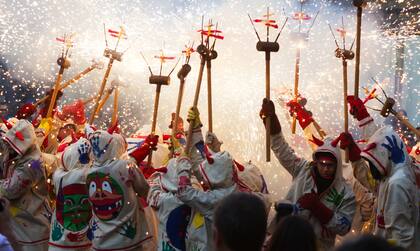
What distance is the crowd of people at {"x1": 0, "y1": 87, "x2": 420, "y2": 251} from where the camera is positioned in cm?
500

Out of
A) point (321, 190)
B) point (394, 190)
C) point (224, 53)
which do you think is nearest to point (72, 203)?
point (321, 190)

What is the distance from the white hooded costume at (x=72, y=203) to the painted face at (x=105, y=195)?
0.37m

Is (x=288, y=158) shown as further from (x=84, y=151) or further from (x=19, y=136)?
(x=19, y=136)

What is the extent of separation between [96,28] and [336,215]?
7307mm

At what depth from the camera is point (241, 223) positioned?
3045 mm

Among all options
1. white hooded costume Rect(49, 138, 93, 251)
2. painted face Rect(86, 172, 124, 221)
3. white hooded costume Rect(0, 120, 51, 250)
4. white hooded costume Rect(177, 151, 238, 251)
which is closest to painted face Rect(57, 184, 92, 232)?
white hooded costume Rect(49, 138, 93, 251)

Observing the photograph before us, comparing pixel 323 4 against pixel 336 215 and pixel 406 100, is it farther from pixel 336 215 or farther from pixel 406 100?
pixel 336 215

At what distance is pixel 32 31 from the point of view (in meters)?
11.7

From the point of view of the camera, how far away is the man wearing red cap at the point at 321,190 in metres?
5.07

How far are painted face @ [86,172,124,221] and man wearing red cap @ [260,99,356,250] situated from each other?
1.40m

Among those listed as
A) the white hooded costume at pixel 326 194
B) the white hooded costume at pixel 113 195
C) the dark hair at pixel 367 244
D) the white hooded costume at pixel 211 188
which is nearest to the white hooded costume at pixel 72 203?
the white hooded costume at pixel 113 195

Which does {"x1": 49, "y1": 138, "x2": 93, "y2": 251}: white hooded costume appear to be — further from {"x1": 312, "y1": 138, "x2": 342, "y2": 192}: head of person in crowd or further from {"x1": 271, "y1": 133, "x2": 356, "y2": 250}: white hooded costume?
{"x1": 312, "y1": 138, "x2": 342, "y2": 192}: head of person in crowd

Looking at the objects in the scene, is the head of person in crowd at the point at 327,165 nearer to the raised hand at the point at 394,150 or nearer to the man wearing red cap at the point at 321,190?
the man wearing red cap at the point at 321,190

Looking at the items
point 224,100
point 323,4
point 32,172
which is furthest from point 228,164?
point 323,4
